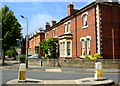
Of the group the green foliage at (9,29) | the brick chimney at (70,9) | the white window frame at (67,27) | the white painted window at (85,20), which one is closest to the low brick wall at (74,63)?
the green foliage at (9,29)

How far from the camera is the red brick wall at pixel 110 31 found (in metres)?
30.8

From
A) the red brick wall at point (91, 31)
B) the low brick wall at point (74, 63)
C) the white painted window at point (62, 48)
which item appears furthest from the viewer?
the white painted window at point (62, 48)

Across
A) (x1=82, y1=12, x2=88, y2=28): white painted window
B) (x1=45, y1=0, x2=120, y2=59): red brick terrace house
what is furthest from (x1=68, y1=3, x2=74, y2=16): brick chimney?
(x1=82, y1=12, x2=88, y2=28): white painted window

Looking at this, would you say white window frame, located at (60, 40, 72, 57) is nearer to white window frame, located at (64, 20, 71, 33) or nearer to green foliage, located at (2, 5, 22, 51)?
white window frame, located at (64, 20, 71, 33)

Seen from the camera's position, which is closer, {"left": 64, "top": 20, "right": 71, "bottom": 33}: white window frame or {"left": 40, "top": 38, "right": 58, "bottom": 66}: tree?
{"left": 64, "top": 20, "right": 71, "bottom": 33}: white window frame

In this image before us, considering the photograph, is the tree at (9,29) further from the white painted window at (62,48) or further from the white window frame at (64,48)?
the white window frame at (64,48)

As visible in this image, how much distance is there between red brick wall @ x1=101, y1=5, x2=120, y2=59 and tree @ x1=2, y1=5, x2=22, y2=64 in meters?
16.7

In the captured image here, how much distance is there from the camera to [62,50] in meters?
39.8

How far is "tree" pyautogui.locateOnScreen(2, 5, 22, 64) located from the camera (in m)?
41.1

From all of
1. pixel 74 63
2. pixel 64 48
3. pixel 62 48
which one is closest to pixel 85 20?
pixel 74 63

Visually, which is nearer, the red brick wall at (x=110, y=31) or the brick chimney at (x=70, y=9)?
the red brick wall at (x=110, y=31)

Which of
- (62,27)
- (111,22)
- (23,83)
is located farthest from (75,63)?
(23,83)

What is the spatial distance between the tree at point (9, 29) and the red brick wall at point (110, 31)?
54.8 ft

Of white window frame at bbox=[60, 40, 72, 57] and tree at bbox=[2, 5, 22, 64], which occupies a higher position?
tree at bbox=[2, 5, 22, 64]
